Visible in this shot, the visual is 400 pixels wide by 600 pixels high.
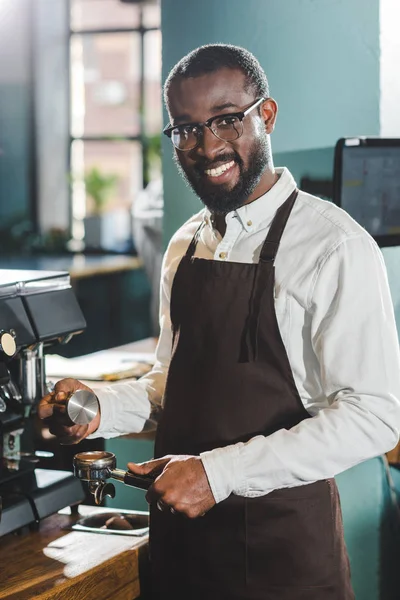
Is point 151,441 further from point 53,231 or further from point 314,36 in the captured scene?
point 53,231

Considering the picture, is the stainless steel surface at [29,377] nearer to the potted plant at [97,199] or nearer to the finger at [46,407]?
the finger at [46,407]

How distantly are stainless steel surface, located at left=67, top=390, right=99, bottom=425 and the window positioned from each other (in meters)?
6.05

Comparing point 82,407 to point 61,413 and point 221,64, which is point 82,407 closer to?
point 61,413

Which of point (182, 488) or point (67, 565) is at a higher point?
point (182, 488)

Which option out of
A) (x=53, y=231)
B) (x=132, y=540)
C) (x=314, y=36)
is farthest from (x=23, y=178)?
(x=132, y=540)

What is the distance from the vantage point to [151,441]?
2395mm

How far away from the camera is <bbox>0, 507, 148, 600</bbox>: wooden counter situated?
161 centimetres

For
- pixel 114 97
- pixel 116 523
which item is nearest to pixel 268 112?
pixel 116 523

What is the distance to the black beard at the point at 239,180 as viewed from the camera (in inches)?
66.4

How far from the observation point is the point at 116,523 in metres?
1.96

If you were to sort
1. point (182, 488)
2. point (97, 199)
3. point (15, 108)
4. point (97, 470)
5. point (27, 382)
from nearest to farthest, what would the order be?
point (182, 488) → point (97, 470) → point (27, 382) → point (97, 199) → point (15, 108)

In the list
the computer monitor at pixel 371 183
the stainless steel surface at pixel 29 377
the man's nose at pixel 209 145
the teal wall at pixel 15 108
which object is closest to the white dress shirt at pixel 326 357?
the man's nose at pixel 209 145

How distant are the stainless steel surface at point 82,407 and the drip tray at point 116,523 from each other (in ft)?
1.02

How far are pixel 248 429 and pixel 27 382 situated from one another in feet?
1.58
